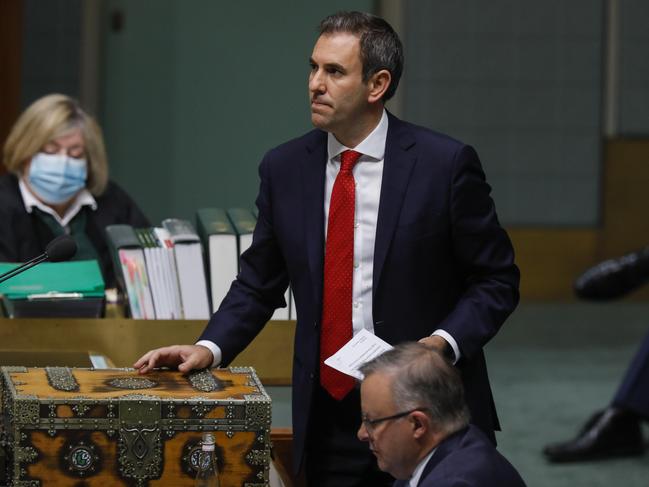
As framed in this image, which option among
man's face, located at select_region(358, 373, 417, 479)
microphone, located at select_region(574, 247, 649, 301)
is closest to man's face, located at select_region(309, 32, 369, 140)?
man's face, located at select_region(358, 373, 417, 479)

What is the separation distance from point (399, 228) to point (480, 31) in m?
6.49

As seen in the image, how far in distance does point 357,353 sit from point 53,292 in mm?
1103

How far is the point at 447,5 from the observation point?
8.94 meters

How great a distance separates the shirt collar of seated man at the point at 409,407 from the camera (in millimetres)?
2168

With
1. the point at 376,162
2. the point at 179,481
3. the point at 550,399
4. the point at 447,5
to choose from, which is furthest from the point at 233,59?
the point at 179,481

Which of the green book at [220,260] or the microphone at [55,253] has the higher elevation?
the microphone at [55,253]

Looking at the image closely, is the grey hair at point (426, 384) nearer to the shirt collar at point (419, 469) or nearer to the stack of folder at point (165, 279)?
the shirt collar at point (419, 469)

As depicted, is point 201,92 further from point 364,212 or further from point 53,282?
point 364,212

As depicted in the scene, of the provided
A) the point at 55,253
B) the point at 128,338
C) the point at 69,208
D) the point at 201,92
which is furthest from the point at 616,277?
the point at 201,92

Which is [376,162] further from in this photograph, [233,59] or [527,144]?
[527,144]

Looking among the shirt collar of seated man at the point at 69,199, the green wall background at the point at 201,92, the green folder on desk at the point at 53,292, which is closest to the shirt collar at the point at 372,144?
the green folder on desk at the point at 53,292

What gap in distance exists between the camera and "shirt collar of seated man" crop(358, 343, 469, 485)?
2.17 m

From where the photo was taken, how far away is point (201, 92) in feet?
25.9

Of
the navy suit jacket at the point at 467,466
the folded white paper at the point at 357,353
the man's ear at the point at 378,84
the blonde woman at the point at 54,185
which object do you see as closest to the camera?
the navy suit jacket at the point at 467,466
